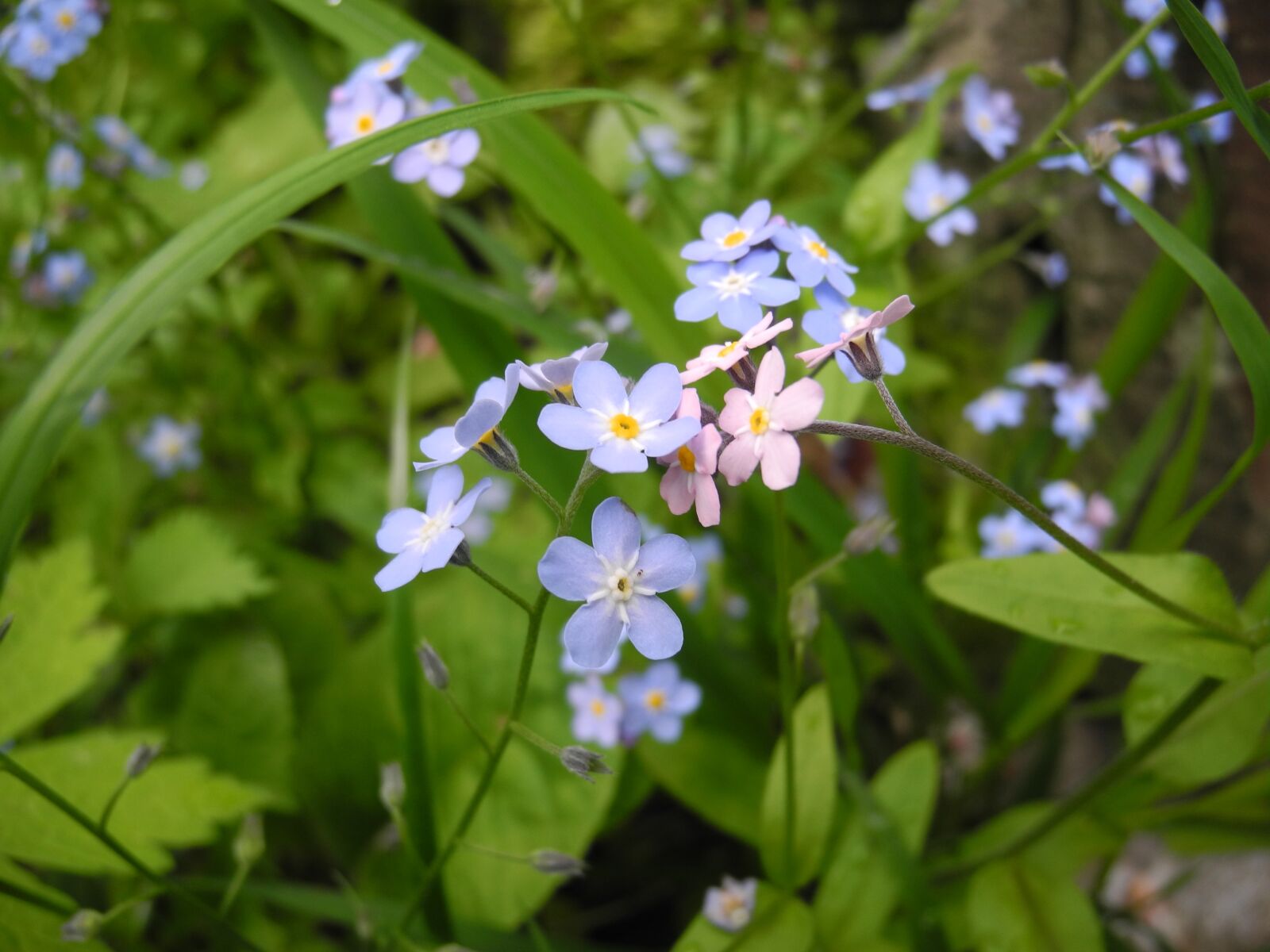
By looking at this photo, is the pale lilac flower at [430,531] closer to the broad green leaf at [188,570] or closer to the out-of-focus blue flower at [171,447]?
the broad green leaf at [188,570]

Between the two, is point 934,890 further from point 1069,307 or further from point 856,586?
point 1069,307

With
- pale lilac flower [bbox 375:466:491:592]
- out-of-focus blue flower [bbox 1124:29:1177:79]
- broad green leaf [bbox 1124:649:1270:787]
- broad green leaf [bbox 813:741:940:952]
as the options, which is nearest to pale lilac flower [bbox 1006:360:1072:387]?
out-of-focus blue flower [bbox 1124:29:1177:79]

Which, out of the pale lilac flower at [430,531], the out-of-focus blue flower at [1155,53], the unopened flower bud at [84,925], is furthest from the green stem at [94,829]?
the out-of-focus blue flower at [1155,53]

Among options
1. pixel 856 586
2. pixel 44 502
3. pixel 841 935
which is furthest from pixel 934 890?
pixel 44 502

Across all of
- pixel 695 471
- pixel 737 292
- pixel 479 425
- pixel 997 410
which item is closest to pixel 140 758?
pixel 479 425

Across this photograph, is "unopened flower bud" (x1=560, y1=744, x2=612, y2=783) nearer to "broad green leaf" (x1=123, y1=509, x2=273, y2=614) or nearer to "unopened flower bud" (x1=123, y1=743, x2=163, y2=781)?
"unopened flower bud" (x1=123, y1=743, x2=163, y2=781)

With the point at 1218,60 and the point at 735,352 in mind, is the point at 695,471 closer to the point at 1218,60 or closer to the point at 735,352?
the point at 735,352
